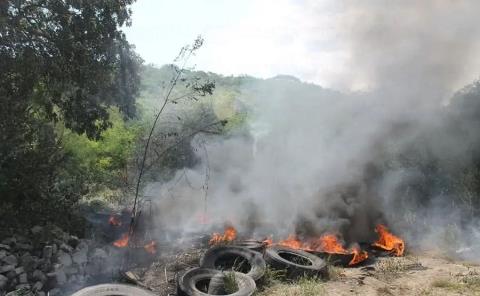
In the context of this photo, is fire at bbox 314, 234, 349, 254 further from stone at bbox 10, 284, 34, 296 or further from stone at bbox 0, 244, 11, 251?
stone at bbox 0, 244, 11, 251

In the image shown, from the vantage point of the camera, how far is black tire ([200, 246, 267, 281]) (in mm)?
9516

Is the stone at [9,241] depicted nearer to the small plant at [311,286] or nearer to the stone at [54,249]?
the stone at [54,249]

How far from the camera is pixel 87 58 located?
1179cm

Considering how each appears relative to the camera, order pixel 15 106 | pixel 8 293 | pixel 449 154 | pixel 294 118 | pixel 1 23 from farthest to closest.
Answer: pixel 294 118 < pixel 449 154 < pixel 15 106 < pixel 1 23 < pixel 8 293

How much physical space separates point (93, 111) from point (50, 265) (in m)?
5.13

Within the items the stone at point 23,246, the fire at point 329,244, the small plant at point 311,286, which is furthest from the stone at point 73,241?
the fire at point 329,244

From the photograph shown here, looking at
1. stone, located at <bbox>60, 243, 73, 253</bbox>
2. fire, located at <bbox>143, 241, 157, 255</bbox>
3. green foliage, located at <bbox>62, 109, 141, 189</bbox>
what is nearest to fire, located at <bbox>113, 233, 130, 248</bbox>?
fire, located at <bbox>143, 241, 157, 255</bbox>

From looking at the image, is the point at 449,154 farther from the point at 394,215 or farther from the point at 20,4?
the point at 20,4

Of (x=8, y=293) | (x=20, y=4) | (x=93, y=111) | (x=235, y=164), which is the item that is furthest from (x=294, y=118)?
(x=8, y=293)

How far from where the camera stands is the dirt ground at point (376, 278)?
868cm

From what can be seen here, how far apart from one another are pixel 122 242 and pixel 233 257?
2919 mm

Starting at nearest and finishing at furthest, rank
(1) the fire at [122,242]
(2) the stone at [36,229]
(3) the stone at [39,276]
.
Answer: (3) the stone at [39,276] < (2) the stone at [36,229] < (1) the fire at [122,242]

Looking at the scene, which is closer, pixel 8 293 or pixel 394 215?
pixel 8 293

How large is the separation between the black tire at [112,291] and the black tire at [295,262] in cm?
332
